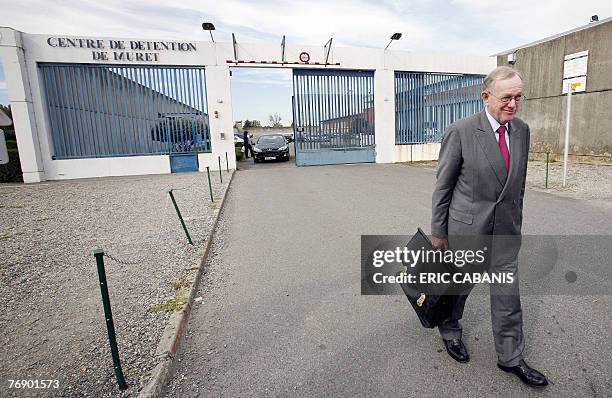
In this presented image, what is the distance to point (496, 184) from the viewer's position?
225cm

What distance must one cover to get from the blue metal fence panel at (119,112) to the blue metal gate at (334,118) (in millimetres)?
4466

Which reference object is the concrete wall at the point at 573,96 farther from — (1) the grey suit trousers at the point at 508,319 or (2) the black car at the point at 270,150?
(1) the grey suit trousers at the point at 508,319

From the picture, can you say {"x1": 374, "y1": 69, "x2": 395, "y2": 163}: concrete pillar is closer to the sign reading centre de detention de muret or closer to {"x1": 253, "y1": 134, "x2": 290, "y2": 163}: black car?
{"x1": 253, "y1": 134, "x2": 290, "y2": 163}: black car

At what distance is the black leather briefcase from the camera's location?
247cm

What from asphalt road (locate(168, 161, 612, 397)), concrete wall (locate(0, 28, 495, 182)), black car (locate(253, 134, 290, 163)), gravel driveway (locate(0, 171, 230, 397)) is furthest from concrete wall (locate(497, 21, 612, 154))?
gravel driveway (locate(0, 171, 230, 397))

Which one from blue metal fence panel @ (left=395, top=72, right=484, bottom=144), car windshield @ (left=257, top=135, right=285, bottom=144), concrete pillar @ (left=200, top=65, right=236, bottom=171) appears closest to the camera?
concrete pillar @ (left=200, top=65, right=236, bottom=171)

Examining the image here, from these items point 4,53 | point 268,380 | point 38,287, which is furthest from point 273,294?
point 4,53

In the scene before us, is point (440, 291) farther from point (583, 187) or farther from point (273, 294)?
point (583, 187)

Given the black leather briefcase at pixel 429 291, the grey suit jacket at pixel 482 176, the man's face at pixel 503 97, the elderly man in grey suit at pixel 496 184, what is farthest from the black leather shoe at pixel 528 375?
the man's face at pixel 503 97

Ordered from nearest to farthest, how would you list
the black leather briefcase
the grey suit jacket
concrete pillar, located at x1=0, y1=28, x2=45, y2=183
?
the grey suit jacket
the black leather briefcase
concrete pillar, located at x1=0, y1=28, x2=45, y2=183

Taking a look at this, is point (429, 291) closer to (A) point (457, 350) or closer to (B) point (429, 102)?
(A) point (457, 350)

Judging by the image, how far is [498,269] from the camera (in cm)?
236

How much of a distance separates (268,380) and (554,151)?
1843cm

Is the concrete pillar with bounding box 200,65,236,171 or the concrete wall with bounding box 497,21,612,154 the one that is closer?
the concrete wall with bounding box 497,21,612,154
